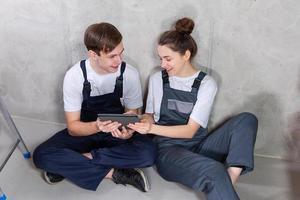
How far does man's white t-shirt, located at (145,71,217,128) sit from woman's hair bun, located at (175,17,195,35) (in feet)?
0.87

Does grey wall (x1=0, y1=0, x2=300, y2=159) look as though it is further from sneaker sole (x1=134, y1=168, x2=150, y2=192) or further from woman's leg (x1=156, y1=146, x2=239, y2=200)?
sneaker sole (x1=134, y1=168, x2=150, y2=192)

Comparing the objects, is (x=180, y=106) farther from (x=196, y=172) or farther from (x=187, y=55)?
(x=196, y=172)

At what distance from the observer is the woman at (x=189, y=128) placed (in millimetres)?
2016

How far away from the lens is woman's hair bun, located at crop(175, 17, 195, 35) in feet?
6.97

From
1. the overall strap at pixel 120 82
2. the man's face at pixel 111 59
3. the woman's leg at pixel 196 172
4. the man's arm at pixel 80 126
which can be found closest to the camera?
the woman's leg at pixel 196 172

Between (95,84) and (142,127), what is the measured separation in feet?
1.35

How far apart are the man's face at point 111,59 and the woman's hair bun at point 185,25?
13.3 inches

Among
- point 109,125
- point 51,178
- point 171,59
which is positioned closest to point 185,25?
point 171,59

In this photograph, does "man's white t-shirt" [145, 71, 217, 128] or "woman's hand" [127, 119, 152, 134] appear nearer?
"woman's hand" [127, 119, 152, 134]

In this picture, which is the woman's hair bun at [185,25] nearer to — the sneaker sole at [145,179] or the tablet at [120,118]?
the tablet at [120,118]

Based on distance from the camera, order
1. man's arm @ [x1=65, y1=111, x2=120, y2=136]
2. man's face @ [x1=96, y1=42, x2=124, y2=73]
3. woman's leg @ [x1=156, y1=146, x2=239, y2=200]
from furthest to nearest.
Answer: man's arm @ [x1=65, y1=111, x2=120, y2=136]
man's face @ [x1=96, y1=42, x2=124, y2=73]
woman's leg @ [x1=156, y1=146, x2=239, y2=200]

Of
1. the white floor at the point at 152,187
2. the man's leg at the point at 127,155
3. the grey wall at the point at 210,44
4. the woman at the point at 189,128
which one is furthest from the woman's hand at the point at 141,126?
the grey wall at the point at 210,44

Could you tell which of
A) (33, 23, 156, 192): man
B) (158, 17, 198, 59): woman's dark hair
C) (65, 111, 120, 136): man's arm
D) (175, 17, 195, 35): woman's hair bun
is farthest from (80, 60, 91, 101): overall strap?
(175, 17, 195, 35): woman's hair bun

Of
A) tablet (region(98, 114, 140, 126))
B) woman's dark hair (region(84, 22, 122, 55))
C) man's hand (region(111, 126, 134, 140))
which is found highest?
woman's dark hair (region(84, 22, 122, 55))
